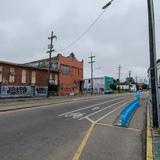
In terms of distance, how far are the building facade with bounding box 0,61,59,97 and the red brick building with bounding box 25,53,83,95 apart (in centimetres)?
731

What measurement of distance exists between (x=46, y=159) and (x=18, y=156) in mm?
778

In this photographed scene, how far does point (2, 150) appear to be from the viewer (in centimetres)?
660

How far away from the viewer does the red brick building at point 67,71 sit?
184 feet

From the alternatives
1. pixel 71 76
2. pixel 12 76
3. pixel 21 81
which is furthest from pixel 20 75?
pixel 71 76

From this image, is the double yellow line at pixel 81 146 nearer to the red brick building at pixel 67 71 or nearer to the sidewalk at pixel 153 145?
the sidewalk at pixel 153 145

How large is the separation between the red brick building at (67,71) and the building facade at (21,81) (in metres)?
7.31

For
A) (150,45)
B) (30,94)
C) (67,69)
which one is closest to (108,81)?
(67,69)

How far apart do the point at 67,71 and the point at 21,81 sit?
17837mm

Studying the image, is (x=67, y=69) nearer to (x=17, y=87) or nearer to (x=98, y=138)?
(x=17, y=87)

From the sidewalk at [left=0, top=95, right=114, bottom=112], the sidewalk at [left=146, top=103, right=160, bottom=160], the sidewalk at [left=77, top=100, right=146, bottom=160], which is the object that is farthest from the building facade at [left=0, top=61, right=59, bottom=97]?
the sidewalk at [left=146, top=103, right=160, bottom=160]

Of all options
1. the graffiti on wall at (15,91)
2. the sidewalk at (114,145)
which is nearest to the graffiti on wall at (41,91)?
the graffiti on wall at (15,91)

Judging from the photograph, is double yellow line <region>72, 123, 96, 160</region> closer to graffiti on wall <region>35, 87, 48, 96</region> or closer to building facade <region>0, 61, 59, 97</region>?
building facade <region>0, 61, 59, 97</region>

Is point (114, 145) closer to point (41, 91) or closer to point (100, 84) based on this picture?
point (41, 91)

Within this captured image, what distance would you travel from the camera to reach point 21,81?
140 ft
